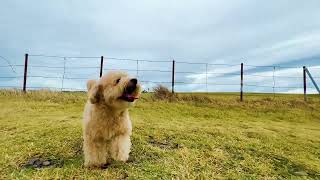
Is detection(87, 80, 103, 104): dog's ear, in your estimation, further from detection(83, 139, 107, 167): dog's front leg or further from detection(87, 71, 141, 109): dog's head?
detection(83, 139, 107, 167): dog's front leg

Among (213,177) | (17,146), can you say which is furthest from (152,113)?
(213,177)

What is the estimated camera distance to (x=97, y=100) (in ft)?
17.4

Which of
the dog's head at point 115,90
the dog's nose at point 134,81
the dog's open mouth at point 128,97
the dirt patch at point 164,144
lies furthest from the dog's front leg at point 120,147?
the dirt patch at point 164,144

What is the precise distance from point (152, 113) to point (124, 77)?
8346mm

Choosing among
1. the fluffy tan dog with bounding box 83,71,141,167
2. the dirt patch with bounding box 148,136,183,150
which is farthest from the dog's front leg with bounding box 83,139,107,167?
the dirt patch with bounding box 148,136,183,150

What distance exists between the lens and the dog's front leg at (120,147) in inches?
222

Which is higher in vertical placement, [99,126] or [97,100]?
[97,100]

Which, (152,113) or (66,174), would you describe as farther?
(152,113)

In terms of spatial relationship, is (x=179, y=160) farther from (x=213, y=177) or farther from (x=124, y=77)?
(x=124, y=77)

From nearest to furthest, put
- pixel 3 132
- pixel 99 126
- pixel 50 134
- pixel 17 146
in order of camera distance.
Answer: pixel 99 126, pixel 17 146, pixel 50 134, pixel 3 132

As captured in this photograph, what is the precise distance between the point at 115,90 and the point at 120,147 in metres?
1.22

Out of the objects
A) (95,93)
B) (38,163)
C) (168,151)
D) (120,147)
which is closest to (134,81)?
(95,93)

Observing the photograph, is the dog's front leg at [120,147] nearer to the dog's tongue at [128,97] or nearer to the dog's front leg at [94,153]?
the dog's front leg at [94,153]

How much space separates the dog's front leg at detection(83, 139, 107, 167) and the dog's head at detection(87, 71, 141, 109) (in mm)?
674
